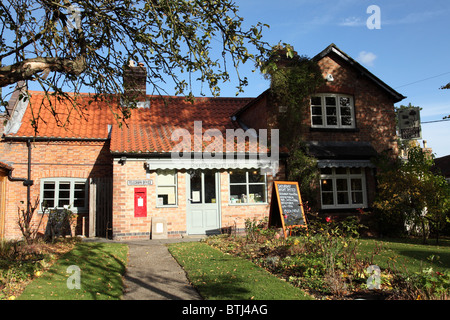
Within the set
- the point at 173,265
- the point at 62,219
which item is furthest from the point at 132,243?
the point at 173,265

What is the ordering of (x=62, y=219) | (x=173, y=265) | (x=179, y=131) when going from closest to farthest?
(x=173, y=265), (x=62, y=219), (x=179, y=131)

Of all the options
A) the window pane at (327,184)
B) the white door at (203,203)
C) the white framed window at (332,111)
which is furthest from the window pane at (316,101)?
the white door at (203,203)

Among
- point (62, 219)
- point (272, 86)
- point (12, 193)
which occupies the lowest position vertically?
point (62, 219)

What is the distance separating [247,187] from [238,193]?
1.46 feet

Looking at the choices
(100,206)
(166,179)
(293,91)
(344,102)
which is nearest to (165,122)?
(166,179)

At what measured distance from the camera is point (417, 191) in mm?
11805

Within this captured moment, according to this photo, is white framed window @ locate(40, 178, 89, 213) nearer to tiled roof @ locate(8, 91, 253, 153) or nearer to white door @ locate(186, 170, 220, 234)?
tiled roof @ locate(8, 91, 253, 153)

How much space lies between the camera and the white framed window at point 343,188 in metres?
14.9

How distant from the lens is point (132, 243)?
474 inches

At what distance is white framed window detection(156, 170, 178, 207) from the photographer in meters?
13.8

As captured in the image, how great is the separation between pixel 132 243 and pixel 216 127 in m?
6.85

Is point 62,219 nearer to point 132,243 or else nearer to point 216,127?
point 132,243

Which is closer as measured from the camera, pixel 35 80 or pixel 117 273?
pixel 35 80
